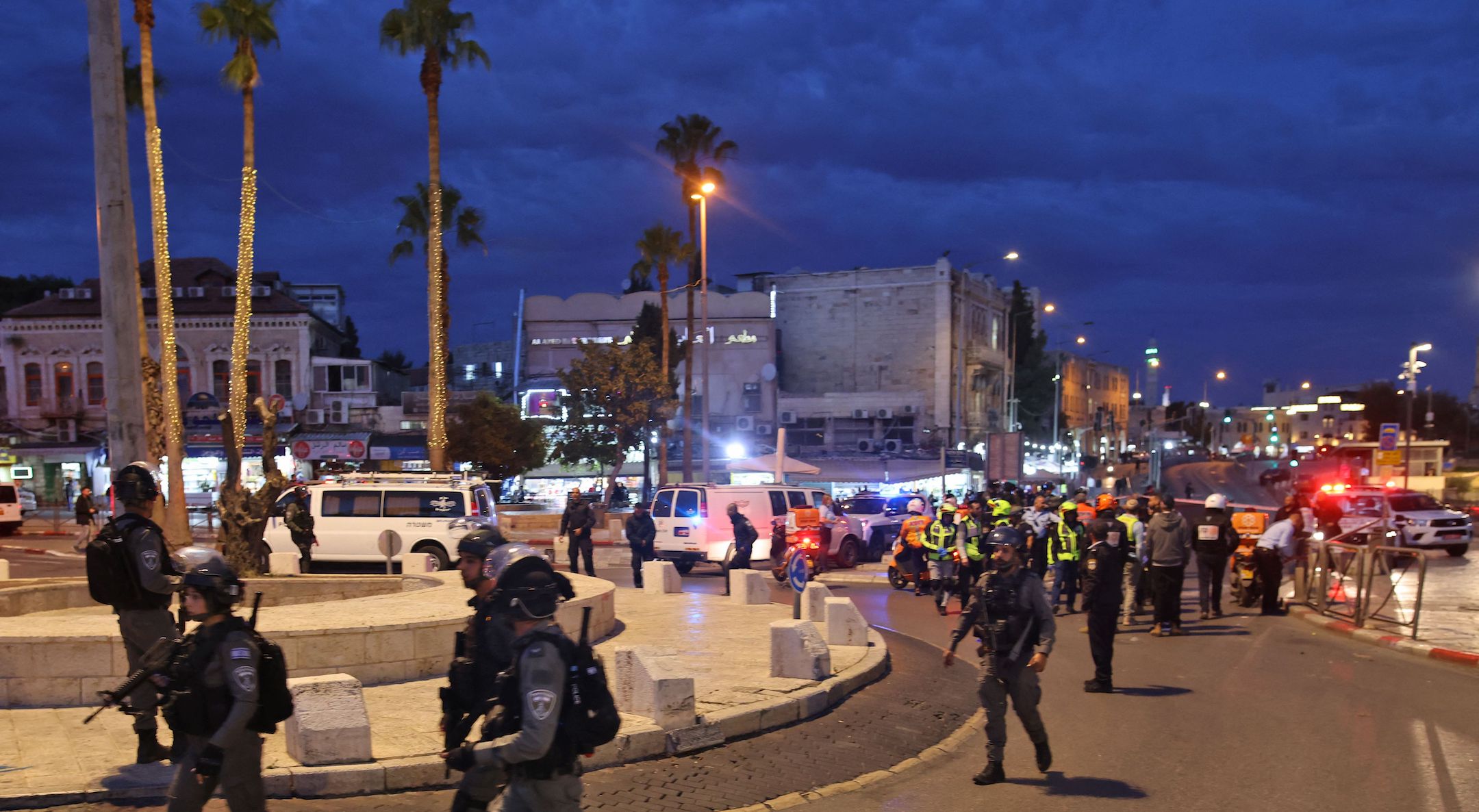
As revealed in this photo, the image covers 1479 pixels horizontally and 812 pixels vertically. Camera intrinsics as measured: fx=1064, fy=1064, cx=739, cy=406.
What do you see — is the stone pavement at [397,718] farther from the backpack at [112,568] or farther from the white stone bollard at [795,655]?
the backpack at [112,568]

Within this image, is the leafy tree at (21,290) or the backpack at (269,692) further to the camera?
the leafy tree at (21,290)

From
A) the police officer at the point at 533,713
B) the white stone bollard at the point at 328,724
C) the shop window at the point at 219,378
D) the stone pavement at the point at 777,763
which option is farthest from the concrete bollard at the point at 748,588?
the shop window at the point at 219,378

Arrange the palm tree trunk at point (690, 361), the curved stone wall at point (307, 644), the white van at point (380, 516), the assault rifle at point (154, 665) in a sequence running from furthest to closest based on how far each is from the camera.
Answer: the palm tree trunk at point (690, 361) < the white van at point (380, 516) < the curved stone wall at point (307, 644) < the assault rifle at point (154, 665)

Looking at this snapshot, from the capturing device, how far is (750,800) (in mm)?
7172

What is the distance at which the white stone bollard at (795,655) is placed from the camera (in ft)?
34.1

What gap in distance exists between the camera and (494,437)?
43.5m

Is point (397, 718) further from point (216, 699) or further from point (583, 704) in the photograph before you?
point (583, 704)

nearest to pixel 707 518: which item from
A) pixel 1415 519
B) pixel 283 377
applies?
pixel 1415 519

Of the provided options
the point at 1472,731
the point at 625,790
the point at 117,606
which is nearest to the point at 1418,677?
the point at 1472,731

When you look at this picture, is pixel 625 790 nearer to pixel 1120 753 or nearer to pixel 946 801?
pixel 946 801

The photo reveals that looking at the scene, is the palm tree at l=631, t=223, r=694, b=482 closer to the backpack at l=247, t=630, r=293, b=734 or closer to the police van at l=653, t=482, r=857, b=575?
the police van at l=653, t=482, r=857, b=575

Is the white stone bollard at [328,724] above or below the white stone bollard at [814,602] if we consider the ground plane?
above

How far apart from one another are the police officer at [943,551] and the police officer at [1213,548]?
3.63 m

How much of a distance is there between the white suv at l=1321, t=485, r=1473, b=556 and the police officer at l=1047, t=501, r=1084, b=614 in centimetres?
1240
